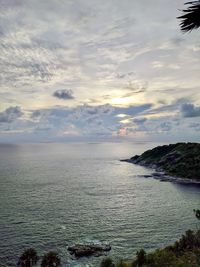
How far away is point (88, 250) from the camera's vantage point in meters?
61.9

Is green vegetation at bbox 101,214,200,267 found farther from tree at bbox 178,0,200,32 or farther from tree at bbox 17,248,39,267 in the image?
tree at bbox 178,0,200,32

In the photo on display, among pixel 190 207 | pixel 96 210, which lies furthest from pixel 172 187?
pixel 96 210

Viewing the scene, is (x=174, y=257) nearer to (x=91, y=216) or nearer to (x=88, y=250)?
(x=88, y=250)

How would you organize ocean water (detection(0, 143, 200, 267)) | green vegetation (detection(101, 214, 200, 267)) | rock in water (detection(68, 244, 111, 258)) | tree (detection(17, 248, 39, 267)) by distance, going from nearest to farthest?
green vegetation (detection(101, 214, 200, 267)) → tree (detection(17, 248, 39, 267)) → rock in water (detection(68, 244, 111, 258)) → ocean water (detection(0, 143, 200, 267))

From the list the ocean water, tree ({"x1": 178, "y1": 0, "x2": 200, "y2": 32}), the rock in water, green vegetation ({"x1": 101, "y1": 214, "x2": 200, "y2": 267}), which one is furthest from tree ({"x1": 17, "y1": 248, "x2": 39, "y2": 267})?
tree ({"x1": 178, "y1": 0, "x2": 200, "y2": 32})

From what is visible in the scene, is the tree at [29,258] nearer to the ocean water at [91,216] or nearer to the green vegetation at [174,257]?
the ocean water at [91,216]

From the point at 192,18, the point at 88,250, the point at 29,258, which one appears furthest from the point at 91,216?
the point at 192,18

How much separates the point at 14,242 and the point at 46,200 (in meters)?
45.7

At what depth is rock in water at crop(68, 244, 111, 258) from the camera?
60.9 meters

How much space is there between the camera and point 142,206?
345ft

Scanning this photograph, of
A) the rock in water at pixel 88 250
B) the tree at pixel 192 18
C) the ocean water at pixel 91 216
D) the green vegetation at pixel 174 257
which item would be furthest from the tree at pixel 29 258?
the tree at pixel 192 18

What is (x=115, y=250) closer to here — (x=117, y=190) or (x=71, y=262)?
(x=71, y=262)

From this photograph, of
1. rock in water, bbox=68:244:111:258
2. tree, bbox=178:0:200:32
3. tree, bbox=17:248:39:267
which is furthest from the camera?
rock in water, bbox=68:244:111:258

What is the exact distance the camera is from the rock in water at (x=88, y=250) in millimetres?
60938
